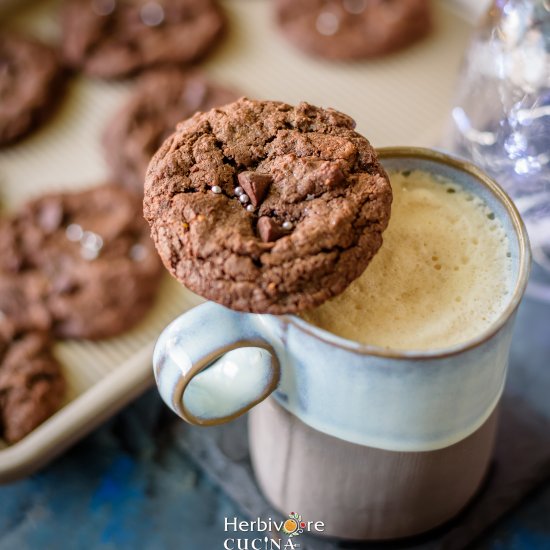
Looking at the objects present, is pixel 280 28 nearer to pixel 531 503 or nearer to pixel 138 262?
pixel 138 262

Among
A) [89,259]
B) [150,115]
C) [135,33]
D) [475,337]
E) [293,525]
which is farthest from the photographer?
[135,33]

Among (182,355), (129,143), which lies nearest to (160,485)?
(182,355)

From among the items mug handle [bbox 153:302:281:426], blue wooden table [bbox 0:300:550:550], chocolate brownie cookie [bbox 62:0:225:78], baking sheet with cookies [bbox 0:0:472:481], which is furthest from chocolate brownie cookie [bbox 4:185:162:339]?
mug handle [bbox 153:302:281:426]

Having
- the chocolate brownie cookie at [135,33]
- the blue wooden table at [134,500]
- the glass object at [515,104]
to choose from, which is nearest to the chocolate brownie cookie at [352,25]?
the chocolate brownie cookie at [135,33]

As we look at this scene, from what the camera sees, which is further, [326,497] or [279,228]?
[326,497]

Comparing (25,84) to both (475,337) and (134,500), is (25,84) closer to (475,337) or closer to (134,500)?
(134,500)

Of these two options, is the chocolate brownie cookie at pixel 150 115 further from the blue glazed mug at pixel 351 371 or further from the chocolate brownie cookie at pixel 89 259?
the blue glazed mug at pixel 351 371

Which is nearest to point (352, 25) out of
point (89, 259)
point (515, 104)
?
point (515, 104)

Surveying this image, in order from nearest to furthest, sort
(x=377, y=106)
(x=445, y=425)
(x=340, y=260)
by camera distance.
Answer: (x=340, y=260), (x=445, y=425), (x=377, y=106)
